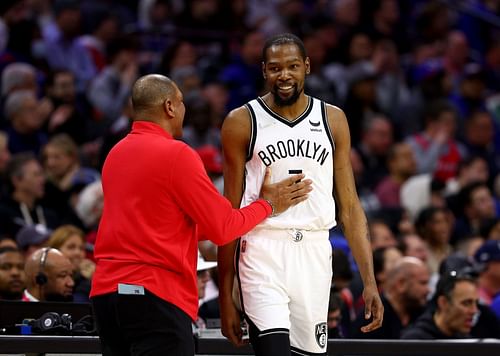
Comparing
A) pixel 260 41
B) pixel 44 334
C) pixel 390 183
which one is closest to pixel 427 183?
pixel 390 183

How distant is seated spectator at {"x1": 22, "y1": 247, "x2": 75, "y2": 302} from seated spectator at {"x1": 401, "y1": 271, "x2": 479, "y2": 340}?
2.26 meters

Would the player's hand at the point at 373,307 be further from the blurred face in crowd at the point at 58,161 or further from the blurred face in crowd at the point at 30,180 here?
the blurred face in crowd at the point at 58,161

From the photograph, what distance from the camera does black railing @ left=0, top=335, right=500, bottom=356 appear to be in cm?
626

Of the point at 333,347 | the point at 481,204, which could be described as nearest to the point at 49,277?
the point at 333,347

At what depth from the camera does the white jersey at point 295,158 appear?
5703mm

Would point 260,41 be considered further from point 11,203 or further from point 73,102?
point 11,203

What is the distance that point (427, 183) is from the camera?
40.2 ft

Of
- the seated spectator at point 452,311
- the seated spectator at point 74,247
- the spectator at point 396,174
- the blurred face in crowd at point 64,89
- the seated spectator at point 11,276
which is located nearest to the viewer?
the seated spectator at point 11,276

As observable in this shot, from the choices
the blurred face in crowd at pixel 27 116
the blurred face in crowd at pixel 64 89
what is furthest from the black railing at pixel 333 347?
the blurred face in crowd at pixel 64 89

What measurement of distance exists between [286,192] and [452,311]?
9.83 ft

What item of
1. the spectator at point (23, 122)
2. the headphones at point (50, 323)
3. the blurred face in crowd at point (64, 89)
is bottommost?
the headphones at point (50, 323)

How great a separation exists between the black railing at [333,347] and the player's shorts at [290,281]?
3.21 feet

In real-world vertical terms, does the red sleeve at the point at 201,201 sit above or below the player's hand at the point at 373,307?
above

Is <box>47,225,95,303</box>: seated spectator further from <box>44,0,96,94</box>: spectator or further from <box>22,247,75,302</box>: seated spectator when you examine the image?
<box>44,0,96,94</box>: spectator
